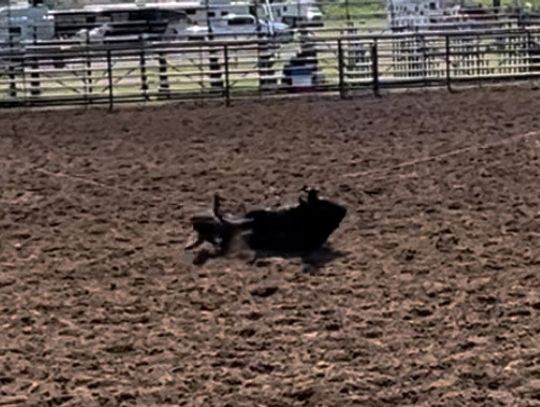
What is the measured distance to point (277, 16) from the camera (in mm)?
35469

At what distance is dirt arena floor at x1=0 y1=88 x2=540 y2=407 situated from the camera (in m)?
5.45

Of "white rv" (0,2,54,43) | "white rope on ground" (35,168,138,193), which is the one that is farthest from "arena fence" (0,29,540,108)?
"white rope on ground" (35,168,138,193)

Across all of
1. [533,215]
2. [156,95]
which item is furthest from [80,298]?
[156,95]

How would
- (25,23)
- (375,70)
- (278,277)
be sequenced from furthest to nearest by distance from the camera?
(25,23)
(375,70)
(278,277)

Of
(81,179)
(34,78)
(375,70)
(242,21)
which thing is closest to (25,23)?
(242,21)

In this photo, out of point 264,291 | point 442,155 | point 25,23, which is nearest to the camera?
point 264,291

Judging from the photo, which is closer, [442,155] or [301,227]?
[301,227]

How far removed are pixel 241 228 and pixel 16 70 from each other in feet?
44.5

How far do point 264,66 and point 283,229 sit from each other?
46.3ft

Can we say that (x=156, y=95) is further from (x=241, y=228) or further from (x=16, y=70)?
(x=241, y=228)

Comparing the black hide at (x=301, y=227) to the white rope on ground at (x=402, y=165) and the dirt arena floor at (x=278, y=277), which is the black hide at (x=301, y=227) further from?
the white rope on ground at (x=402, y=165)

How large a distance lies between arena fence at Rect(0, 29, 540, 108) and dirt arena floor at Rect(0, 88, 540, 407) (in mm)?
5705

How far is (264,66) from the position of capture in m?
22.2

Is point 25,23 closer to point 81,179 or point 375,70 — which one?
point 375,70
